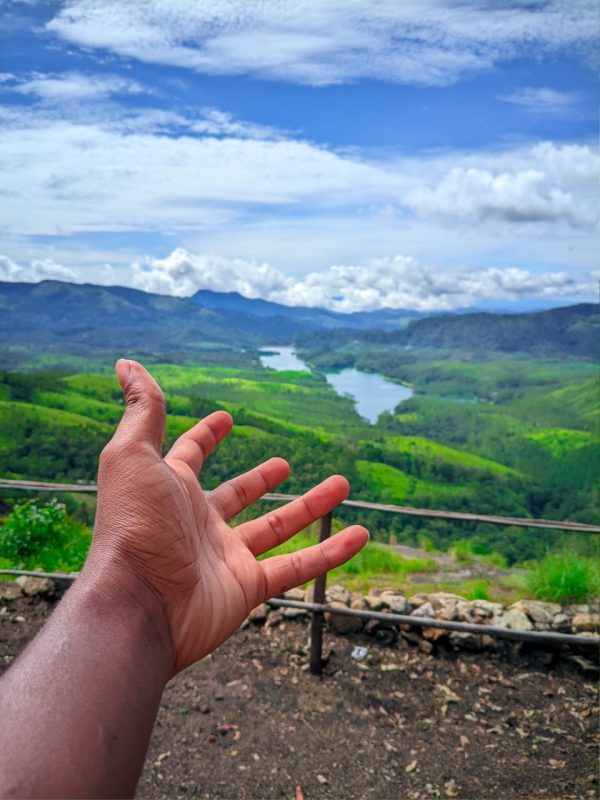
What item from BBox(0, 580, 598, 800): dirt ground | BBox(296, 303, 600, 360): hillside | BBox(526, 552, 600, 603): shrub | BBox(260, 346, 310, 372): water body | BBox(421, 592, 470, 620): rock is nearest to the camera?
BBox(0, 580, 598, 800): dirt ground

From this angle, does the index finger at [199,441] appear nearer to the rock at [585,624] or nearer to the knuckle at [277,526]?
the knuckle at [277,526]

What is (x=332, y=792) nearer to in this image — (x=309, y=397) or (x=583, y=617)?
(x=583, y=617)

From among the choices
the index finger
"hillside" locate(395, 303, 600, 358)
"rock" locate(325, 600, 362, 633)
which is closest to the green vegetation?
"rock" locate(325, 600, 362, 633)

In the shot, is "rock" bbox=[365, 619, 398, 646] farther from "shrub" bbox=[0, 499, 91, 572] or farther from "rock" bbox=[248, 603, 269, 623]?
"shrub" bbox=[0, 499, 91, 572]

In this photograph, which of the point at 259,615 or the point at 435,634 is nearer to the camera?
the point at 435,634

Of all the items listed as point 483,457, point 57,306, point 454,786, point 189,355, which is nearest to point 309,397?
point 189,355

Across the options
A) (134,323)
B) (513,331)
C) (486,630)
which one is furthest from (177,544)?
(513,331)

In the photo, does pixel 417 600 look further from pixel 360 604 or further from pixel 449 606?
pixel 360 604
